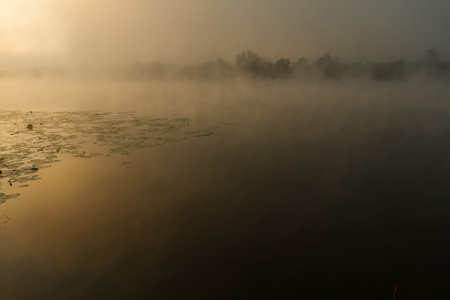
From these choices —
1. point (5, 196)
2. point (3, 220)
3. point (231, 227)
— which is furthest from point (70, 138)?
point (231, 227)

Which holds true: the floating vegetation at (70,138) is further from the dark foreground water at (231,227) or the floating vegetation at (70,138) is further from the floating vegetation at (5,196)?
the dark foreground water at (231,227)

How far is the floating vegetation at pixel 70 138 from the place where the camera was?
28.2 ft

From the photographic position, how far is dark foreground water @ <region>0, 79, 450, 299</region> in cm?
402

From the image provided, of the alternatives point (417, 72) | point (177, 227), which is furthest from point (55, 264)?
point (417, 72)

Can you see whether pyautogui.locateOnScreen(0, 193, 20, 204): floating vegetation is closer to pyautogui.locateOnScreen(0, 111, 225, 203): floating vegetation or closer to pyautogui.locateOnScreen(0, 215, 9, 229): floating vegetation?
pyautogui.locateOnScreen(0, 111, 225, 203): floating vegetation

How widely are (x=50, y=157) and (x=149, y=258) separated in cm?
682

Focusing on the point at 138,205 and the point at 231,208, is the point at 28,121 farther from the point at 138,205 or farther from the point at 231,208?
the point at 231,208

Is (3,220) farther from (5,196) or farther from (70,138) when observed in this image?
(70,138)

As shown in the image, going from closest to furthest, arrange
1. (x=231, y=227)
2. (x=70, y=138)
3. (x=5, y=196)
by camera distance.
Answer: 1. (x=231, y=227)
2. (x=5, y=196)
3. (x=70, y=138)

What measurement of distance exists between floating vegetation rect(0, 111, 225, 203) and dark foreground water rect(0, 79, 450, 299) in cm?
57

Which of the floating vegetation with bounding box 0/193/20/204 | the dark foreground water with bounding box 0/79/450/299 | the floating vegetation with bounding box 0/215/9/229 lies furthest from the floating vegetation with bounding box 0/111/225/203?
the floating vegetation with bounding box 0/215/9/229

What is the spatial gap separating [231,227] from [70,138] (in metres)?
9.63

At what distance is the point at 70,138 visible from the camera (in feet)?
39.7

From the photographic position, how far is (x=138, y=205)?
20.9 ft
